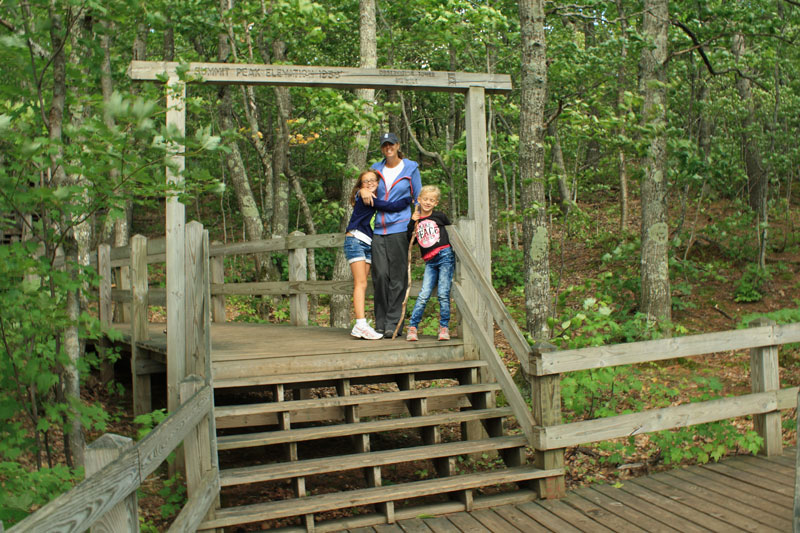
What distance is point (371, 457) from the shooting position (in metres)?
5.28

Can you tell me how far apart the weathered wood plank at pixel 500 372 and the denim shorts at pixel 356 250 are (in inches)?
42.0

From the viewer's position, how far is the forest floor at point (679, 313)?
21.1 ft

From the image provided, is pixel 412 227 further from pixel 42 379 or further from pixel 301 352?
pixel 42 379

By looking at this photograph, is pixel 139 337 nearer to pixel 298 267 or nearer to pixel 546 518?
pixel 298 267

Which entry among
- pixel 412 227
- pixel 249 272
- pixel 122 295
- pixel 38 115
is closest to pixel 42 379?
pixel 38 115

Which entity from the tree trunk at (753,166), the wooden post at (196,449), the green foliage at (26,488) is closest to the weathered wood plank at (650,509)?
the wooden post at (196,449)

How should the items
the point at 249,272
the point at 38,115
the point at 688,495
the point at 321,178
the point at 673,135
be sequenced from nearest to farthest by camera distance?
the point at 38,115
the point at 688,495
the point at 673,135
the point at 249,272
the point at 321,178

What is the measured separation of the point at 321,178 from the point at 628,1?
43.9 feet

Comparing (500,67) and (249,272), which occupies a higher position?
(500,67)

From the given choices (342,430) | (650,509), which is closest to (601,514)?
(650,509)

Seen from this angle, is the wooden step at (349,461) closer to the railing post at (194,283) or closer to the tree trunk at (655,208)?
the railing post at (194,283)

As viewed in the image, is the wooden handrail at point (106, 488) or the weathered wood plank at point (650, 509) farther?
the weathered wood plank at point (650, 509)

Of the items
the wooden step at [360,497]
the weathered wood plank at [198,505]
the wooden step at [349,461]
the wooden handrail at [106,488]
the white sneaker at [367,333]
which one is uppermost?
the wooden handrail at [106,488]

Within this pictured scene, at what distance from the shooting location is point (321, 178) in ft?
87.5
